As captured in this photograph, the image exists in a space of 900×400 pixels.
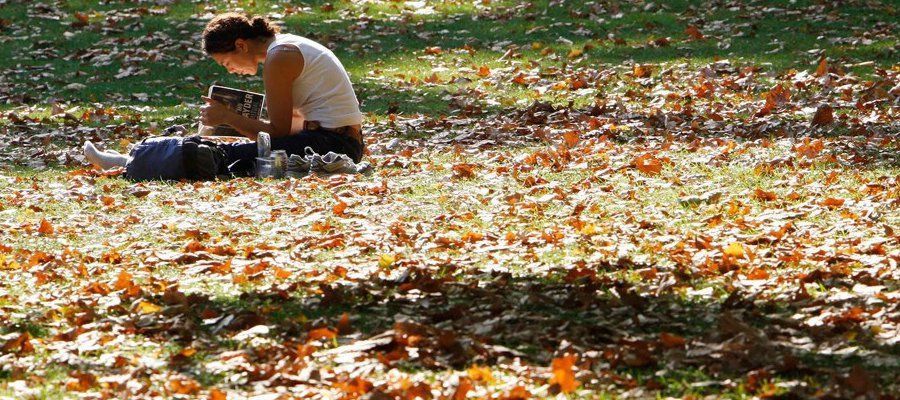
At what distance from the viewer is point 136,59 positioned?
47.2 feet

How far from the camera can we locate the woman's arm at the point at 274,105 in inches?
324

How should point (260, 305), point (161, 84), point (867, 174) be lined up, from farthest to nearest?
point (161, 84) → point (867, 174) → point (260, 305)

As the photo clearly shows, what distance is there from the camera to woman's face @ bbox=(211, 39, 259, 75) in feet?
27.1

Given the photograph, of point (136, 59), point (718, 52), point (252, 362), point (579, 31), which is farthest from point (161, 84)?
point (252, 362)

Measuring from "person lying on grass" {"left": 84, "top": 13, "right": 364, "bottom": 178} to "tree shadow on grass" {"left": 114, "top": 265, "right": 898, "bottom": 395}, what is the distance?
3.43 meters

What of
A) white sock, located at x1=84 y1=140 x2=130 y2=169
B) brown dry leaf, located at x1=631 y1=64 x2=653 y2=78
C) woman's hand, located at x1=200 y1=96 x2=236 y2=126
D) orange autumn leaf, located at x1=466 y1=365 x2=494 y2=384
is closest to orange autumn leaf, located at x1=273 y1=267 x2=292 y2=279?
orange autumn leaf, located at x1=466 y1=365 x2=494 y2=384

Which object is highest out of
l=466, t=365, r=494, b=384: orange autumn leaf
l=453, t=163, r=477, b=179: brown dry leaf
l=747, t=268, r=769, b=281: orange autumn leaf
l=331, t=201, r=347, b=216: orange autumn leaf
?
l=466, t=365, r=494, b=384: orange autumn leaf

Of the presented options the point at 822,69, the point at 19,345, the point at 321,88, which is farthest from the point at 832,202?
the point at 822,69

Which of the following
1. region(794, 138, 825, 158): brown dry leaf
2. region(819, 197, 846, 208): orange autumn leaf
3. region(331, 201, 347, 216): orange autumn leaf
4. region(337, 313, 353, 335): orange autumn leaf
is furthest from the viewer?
region(794, 138, 825, 158): brown dry leaf

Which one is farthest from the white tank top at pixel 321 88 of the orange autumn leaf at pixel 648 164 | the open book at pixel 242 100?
the orange autumn leaf at pixel 648 164

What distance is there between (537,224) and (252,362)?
96.2 inches

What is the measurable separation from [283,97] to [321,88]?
1.07 ft

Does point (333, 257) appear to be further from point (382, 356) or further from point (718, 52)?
point (718, 52)

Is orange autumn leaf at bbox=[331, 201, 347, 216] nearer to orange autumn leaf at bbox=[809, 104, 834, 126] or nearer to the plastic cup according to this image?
the plastic cup
